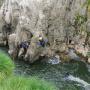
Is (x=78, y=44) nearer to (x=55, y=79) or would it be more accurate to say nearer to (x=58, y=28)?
(x=58, y=28)

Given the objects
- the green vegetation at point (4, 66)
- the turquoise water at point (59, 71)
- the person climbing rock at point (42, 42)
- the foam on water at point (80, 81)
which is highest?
the green vegetation at point (4, 66)

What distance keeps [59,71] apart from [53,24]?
8.74m

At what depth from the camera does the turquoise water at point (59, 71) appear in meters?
30.7

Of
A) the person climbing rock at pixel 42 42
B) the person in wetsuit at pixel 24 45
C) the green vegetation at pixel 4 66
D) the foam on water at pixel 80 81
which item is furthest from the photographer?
the person in wetsuit at pixel 24 45

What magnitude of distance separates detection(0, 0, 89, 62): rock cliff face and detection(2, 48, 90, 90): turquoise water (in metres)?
3.24

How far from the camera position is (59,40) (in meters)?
40.9

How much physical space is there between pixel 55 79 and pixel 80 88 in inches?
126

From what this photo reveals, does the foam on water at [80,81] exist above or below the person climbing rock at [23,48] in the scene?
below

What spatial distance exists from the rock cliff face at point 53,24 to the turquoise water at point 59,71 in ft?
10.6

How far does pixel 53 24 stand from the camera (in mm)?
41031

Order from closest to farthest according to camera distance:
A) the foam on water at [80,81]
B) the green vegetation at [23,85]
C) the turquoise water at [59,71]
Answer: the green vegetation at [23,85]
the foam on water at [80,81]
the turquoise water at [59,71]

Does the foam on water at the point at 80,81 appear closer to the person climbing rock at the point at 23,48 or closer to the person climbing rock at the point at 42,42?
the person climbing rock at the point at 42,42

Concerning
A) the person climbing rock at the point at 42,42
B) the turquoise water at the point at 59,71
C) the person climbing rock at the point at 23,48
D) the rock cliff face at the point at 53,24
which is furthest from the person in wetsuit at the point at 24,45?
the turquoise water at the point at 59,71

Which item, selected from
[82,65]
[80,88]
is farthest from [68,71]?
[80,88]
